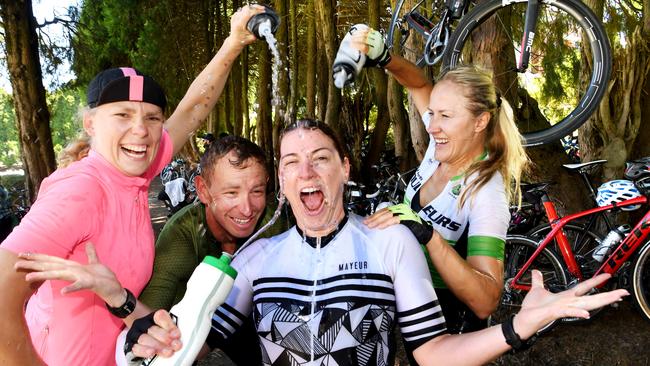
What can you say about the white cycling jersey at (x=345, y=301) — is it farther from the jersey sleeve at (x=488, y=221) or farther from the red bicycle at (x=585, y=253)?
the red bicycle at (x=585, y=253)

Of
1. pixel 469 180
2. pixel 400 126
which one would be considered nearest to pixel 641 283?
pixel 469 180

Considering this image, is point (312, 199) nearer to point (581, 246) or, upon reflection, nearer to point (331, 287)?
point (331, 287)

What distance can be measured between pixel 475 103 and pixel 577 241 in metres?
3.39

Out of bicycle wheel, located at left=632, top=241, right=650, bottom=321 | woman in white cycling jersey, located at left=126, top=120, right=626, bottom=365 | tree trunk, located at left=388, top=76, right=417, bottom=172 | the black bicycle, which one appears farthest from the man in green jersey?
tree trunk, located at left=388, top=76, right=417, bottom=172

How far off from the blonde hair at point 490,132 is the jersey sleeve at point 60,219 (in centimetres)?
144

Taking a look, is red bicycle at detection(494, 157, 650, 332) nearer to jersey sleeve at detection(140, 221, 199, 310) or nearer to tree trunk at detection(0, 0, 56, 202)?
jersey sleeve at detection(140, 221, 199, 310)

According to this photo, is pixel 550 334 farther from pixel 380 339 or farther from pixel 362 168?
pixel 362 168

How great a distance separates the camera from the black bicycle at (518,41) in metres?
3.82

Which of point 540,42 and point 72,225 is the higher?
point 540,42

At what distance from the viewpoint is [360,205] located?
7.98 m

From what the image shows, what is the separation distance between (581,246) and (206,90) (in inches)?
160

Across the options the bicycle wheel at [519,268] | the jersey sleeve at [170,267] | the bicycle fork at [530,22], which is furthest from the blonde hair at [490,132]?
the bicycle wheel at [519,268]

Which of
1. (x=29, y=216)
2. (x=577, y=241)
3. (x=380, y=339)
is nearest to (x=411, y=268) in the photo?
(x=380, y=339)

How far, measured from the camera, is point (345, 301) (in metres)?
1.82
